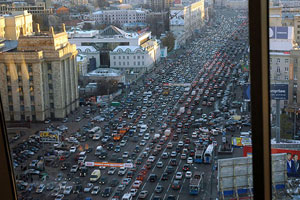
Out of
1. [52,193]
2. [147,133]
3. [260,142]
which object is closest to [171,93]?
[147,133]

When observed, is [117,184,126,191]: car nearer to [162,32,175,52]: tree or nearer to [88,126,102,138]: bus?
[88,126,102,138]: bus

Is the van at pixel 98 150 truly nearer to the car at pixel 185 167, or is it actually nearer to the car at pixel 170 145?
the car at pixel 170 145

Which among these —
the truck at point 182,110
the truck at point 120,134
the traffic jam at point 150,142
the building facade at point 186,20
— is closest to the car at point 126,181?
the traffic jam at point 150,142

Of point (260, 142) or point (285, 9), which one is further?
point (285, 9)

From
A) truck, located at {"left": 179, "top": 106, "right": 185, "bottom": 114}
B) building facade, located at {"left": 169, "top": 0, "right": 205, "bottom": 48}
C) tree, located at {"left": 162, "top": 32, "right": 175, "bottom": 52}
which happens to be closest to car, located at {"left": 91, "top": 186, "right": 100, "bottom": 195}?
truck, located at {"left": 179, "top": 106, "right": 185, "bottom": 114}

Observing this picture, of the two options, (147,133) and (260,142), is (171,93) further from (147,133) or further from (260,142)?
→ (260,142)

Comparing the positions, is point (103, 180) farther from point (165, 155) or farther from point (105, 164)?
point (165, 155)
